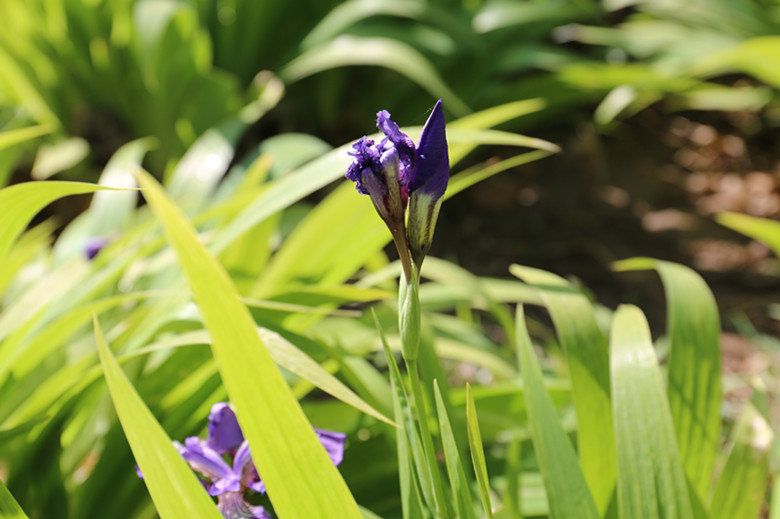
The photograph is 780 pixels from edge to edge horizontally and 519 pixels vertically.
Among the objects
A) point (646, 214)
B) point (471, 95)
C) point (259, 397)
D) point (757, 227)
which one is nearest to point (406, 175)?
point (259, 397)

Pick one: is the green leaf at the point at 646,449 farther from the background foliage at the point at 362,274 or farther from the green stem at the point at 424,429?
the green stem at the point at 424,429

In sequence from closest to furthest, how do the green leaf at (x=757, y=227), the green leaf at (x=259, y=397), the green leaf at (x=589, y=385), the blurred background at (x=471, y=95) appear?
1. the green leaf at (x=259, y=397)
2. the green leaf at (x=589, y=385)
3. the green leaf at (x=757, y=227)
4. the blurred background at (x=471, y=95)

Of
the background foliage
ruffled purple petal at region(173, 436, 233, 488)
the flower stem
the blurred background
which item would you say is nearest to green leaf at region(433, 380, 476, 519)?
the background foliage

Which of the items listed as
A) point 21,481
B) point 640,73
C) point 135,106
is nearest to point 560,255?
point 640,73

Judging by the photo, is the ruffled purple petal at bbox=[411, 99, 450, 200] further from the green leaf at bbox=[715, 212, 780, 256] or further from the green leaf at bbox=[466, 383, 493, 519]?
the green leaf at bbox=[715, 212, 780, 256]

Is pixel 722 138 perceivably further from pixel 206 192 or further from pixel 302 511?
pixel 302 511

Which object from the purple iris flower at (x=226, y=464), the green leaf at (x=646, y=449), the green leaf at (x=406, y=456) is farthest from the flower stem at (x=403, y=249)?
the green leaf at (x=646, y=449)
